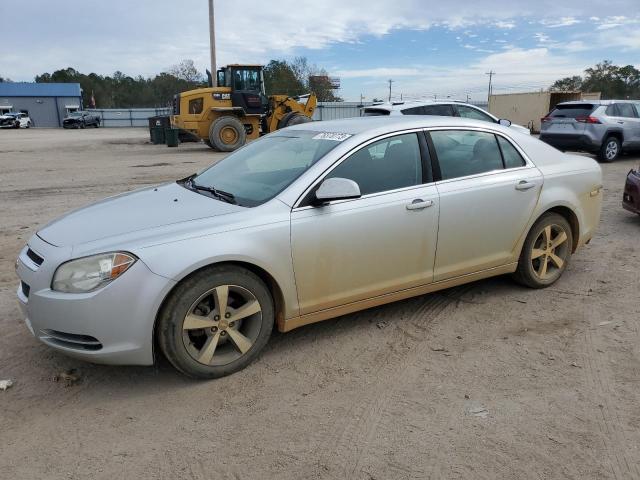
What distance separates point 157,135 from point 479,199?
23026 millimetres

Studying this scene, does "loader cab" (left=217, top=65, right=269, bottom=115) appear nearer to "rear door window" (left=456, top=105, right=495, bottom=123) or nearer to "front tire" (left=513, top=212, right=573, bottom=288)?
"rear door window" (left=456, top=105, right=495, bottom=123)

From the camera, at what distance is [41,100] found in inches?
2785

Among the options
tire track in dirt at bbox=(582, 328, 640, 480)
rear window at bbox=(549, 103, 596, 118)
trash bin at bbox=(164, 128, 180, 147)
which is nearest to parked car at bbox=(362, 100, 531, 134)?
rear window at bbox=(549, 103, 596, 118)

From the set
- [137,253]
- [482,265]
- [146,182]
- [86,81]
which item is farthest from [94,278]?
[86,81]

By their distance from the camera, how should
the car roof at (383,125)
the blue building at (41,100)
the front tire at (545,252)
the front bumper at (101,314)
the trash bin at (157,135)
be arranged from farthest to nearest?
the blue building at (41,100) < the trash bin at (157,135) < the front tire at (545,252) < the car roof at (383,125) < the front bumper at (101,314)

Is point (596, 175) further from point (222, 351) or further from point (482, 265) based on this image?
point (222, 351)

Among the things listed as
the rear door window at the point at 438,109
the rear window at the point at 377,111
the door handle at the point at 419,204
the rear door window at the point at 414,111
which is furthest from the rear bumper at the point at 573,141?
the door handle at the point at 419,204

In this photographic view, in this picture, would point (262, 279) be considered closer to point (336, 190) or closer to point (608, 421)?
point (336, 190)

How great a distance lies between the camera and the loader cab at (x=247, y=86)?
19.9 meters

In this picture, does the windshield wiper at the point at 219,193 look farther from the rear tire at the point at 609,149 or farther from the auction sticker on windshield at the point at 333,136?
the rear tire at the point at 609,149

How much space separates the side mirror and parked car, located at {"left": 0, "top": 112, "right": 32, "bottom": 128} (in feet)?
190

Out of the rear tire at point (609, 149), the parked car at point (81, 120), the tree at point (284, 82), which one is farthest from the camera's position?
the tree at point (284, 82)

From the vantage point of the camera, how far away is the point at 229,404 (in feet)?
9.96

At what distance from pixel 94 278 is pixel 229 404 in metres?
1.03
